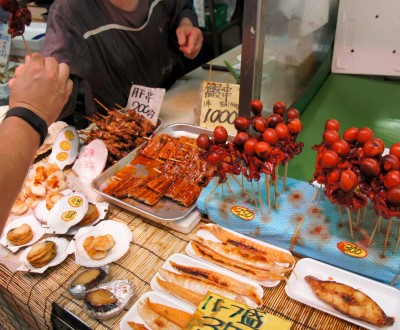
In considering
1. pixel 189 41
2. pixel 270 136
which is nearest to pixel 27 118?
pixel 270 136

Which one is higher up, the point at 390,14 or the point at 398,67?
the point at 390,14

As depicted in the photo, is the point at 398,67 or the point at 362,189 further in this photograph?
the point at 398,67

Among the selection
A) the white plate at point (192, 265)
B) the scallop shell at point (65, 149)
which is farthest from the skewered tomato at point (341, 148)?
Result: the scallop shell at point (65, 149)

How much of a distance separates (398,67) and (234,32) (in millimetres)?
5046

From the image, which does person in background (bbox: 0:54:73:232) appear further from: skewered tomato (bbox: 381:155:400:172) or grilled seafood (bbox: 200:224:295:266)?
skewered tomato (bbox: 381:155:400:172)

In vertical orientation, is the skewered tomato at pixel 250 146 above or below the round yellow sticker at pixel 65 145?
above

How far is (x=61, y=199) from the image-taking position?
7.76 feet

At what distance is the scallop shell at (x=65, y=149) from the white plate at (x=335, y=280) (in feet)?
6.62

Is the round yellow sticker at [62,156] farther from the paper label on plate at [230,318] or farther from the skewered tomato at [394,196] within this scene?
the skewered tomato at [394,196]

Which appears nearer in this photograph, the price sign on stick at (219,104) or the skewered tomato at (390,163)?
the skewered tomato at (390,163)

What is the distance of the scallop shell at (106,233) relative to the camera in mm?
2025

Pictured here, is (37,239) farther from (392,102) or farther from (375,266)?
(392,102)

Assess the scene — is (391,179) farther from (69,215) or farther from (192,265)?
(69,215)

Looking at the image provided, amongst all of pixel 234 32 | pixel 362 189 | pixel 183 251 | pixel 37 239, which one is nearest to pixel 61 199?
pixel 37 239
